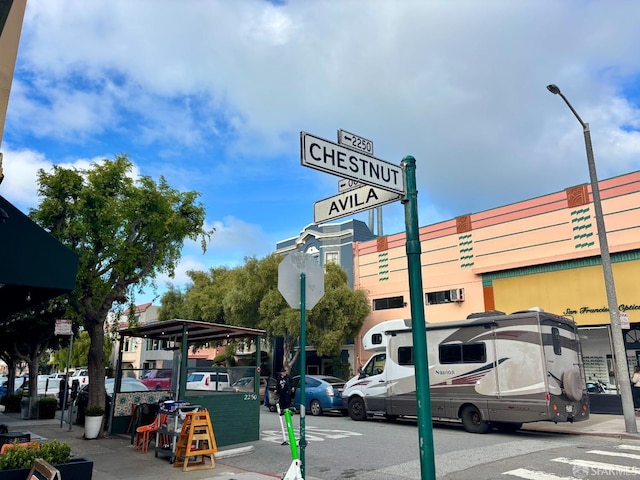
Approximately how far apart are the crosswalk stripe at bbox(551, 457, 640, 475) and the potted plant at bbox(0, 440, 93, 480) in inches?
306

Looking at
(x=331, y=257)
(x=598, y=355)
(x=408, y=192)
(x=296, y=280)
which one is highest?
(x=331, y=257)

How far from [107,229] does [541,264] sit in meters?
17.1

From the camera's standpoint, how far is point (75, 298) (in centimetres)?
1242

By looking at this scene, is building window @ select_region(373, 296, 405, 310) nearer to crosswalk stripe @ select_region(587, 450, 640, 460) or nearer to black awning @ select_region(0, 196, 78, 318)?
crosswalk stripe @ select_region(587, 450, 640, 460)

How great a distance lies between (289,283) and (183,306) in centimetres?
3381

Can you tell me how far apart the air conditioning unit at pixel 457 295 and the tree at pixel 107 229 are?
14.4 meters

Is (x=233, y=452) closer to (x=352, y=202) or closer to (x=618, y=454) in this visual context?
(x=352, y=202)

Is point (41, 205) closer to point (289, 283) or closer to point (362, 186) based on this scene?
point (289, 283)

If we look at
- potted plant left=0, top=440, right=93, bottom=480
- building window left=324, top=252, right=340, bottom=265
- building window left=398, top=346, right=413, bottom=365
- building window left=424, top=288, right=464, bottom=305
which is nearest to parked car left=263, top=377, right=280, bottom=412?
building window left=398, top=346, right=413, bottom=365

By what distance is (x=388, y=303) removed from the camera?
2808 cm

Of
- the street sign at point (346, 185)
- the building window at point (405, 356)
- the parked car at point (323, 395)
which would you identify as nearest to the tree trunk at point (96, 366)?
the parked car at point (323, 395)

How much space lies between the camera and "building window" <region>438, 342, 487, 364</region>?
13781mm

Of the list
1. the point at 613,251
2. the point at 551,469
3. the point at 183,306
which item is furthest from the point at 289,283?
the point at 183,306

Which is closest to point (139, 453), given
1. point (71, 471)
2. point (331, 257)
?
point (71, 471)
